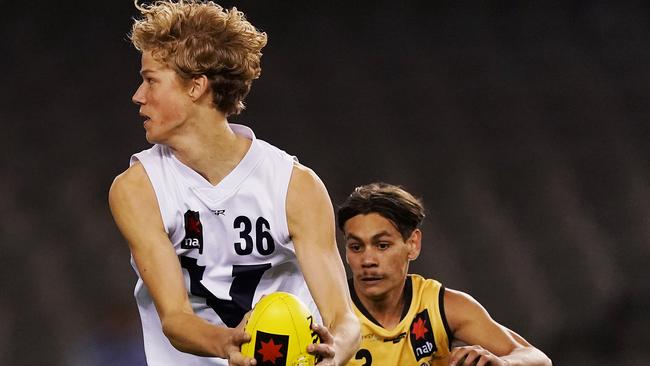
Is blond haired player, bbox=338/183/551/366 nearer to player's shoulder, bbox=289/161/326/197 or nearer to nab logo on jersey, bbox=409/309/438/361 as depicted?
nab logo on jersey, bbox=409/309/438/361

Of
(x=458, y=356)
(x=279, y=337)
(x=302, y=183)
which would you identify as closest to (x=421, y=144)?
(x=458, y=356)

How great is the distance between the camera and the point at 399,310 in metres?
4.16

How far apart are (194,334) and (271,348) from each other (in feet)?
0.92

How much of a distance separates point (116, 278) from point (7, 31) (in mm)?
1730

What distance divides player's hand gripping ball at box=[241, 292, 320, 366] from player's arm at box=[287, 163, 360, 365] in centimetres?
25

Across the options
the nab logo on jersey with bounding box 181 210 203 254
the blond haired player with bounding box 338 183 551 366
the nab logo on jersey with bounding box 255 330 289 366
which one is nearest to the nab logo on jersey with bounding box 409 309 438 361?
the blond haired player with bounding box 338 183 551 366

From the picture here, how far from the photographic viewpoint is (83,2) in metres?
6.58

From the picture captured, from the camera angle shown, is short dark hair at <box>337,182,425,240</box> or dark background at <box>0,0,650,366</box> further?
dark background at <box>0,0,650,366</box>

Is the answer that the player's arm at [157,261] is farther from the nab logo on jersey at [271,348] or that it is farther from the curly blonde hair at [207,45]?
the curly blonde hair at [207,45]

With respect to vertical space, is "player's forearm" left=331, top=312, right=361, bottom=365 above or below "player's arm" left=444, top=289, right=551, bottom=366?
below

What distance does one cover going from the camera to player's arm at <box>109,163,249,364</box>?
9.16ft

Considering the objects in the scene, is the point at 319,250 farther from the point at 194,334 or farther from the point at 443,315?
the point at 443,315

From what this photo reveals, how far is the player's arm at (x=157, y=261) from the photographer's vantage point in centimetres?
279

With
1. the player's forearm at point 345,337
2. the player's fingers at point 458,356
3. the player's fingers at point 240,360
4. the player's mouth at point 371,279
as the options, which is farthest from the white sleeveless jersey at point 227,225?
the player's mouth at point 371,279
